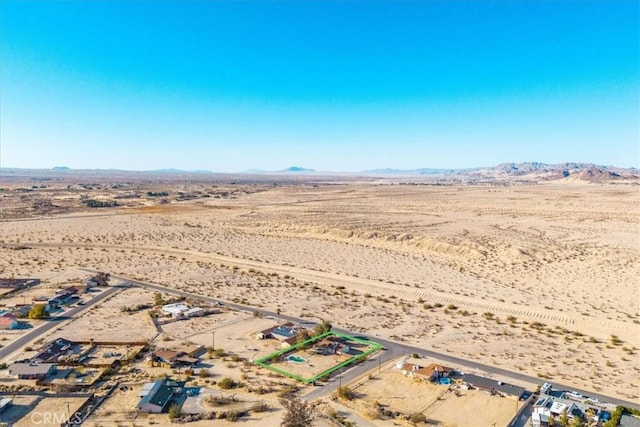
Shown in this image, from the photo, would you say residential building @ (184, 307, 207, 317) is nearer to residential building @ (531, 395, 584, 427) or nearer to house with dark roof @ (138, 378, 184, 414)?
house with dark roof @ (138, 378, 184, 414)

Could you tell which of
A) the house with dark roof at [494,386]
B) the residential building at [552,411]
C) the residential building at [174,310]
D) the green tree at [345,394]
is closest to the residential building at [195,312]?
the residential building at [174,310]

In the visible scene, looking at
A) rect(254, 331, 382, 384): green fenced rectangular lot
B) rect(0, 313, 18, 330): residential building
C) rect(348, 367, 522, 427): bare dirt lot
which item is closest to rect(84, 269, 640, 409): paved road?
rect(254, 331, 382, 384): green fenced rectangular lot

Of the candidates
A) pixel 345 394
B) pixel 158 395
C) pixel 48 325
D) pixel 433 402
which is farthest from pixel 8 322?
pixel 433 402

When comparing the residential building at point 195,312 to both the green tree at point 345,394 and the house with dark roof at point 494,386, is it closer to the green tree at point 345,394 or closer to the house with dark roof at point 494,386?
the green tree at point 345,394

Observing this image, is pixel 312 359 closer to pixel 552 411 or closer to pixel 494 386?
pixel 494 386

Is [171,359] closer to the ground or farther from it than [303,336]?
farther from it

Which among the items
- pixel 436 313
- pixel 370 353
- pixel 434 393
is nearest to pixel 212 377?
pixel 370 353
